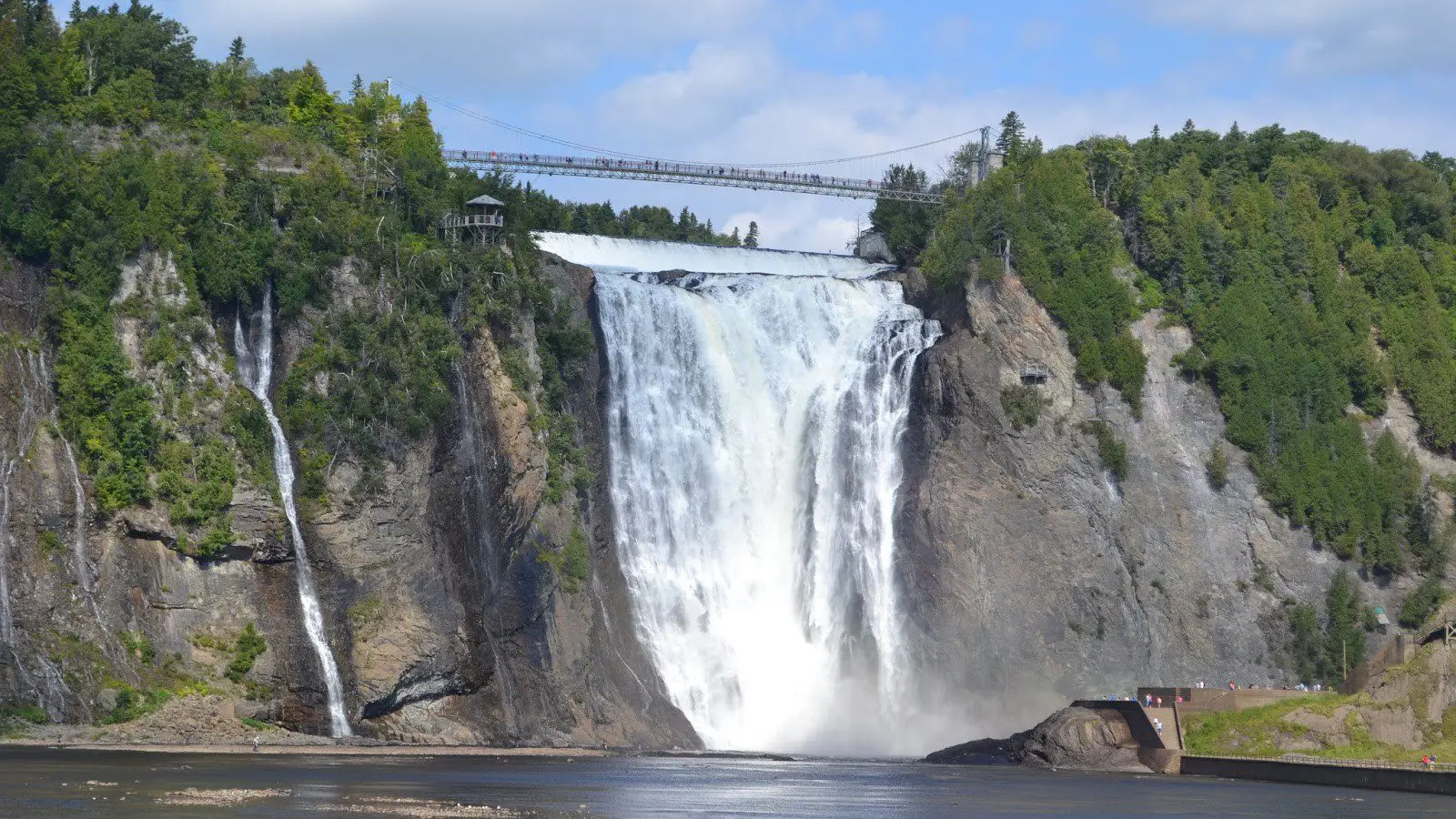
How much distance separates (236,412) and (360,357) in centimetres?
602

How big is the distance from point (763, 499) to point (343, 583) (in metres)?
23.1

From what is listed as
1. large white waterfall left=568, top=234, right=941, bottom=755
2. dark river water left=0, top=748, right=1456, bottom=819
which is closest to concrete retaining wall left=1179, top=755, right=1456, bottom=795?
dark river water left=0, top=748, right=1456, bottom=819

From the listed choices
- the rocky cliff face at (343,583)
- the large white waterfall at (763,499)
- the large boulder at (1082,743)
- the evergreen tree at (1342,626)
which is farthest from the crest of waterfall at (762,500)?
the evergreen tree at (1342,626)

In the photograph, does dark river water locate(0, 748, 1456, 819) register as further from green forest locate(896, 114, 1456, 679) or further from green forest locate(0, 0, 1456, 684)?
green forest locate(896, 114, 1456, 679)

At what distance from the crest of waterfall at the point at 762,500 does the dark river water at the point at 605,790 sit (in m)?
14.6

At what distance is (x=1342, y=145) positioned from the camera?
130 metres

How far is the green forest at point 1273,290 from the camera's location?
106 m

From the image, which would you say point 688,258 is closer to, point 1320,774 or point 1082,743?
point 1082,743

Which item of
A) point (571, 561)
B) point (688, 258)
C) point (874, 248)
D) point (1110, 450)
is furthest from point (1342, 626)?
point (571, 561)

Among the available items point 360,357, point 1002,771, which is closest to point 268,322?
point 360,357

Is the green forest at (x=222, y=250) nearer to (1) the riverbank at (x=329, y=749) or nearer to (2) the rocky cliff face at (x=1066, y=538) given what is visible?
(1) the riverbank at (x=329, y=749)

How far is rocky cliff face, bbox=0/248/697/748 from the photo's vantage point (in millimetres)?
77500

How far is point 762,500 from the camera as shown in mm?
98625

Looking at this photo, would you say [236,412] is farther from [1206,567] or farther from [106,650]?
[1206,567]
